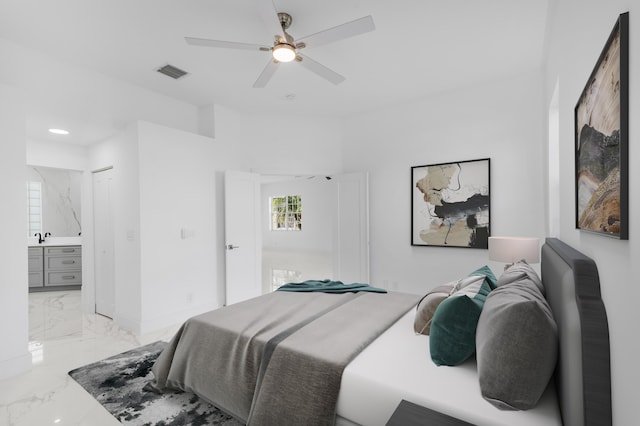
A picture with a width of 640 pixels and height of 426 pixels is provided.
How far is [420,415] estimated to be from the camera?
1.21 meters

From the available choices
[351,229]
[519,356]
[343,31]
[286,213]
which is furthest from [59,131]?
[286,213]

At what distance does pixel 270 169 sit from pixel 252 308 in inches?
112

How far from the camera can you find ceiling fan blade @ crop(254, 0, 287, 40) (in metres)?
1.96

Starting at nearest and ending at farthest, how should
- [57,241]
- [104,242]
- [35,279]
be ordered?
[104,242]
[35,279]
[57,241]

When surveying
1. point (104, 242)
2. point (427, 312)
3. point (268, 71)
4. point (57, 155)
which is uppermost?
point (268, 71)

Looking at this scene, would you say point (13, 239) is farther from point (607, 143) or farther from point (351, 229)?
point (607, 143)

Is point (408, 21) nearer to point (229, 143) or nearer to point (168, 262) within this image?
point (229, 143)

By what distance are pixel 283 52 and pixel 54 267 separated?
A: 5.91 metres

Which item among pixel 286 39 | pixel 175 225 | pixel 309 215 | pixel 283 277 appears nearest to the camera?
pixel 286 39

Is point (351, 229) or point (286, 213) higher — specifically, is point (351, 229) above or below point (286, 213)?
below

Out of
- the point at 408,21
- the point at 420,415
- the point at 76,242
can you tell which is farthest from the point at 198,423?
the point at 76,242

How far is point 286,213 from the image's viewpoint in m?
10.9

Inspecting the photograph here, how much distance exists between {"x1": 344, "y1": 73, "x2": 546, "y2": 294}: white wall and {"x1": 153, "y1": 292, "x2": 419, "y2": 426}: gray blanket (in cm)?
166

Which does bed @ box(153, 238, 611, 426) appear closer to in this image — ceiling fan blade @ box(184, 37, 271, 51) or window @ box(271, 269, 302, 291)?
ceiling fan blade @ box(184, 37, 271, 51)
